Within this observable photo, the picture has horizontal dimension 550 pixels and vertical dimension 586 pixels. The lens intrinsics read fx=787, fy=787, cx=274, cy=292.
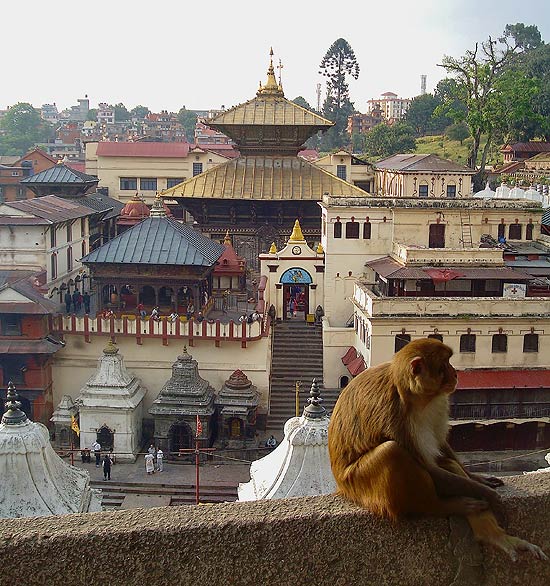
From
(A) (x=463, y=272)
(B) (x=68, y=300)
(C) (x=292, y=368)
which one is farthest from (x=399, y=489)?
(B) (x=68, y=300)

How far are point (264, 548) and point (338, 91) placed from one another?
86985mm

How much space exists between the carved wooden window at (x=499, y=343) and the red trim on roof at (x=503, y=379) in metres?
0.62

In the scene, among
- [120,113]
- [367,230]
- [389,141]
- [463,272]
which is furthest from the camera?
[120,113]

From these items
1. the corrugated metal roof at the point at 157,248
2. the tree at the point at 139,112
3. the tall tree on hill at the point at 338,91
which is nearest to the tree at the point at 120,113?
the tree at the point at 139,112

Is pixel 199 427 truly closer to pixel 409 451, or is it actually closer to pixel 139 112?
pixel 409 451

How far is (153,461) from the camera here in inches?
840

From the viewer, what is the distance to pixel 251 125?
3284cm

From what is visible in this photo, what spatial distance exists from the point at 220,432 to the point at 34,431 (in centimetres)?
1020

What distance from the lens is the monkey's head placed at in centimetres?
391

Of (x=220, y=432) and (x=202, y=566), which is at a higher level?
(x=202, y=566)

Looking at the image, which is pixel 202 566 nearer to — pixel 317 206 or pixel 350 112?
pixel 317 206

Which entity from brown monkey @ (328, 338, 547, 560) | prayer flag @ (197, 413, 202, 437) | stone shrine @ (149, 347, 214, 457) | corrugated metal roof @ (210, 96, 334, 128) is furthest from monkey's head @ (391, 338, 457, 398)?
corrugated metal roof @ (210, 96, 334, 128)

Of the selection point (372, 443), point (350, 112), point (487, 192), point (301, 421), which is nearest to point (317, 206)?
point (487, 192)

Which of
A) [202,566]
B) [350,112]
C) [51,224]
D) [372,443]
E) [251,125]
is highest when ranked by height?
[350,112]
